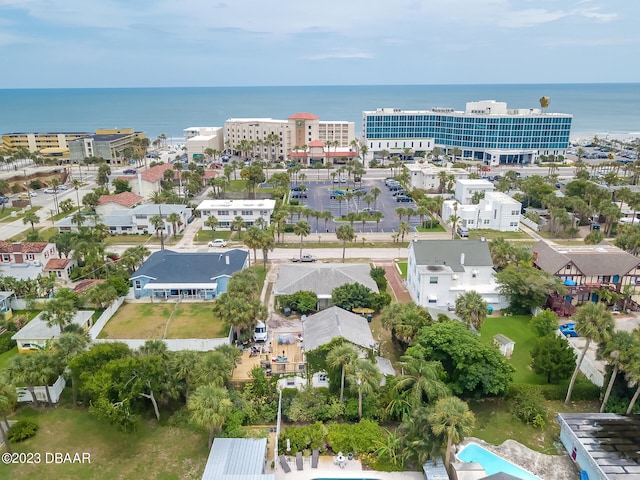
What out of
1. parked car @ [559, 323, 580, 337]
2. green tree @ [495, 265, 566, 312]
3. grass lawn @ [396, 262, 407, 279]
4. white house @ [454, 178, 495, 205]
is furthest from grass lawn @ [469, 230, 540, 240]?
parked car @ [559, 323, 580, 337]

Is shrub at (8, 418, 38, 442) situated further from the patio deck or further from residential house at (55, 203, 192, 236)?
residential house at (55, 203, 192, 236)

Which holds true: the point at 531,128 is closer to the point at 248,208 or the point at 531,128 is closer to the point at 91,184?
the point at 248,208

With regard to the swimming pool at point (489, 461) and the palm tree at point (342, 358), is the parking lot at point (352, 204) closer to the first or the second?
the palm tree at point (342, 358)

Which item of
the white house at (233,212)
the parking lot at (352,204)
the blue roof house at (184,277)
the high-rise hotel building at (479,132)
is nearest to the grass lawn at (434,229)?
the parking lot at (352,204)

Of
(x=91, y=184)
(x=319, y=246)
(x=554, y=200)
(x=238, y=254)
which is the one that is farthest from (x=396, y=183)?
(x=91, y=184)

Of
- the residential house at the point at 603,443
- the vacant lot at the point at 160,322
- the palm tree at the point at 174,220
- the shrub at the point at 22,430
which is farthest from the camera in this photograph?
the palm tree at the point at 174,220

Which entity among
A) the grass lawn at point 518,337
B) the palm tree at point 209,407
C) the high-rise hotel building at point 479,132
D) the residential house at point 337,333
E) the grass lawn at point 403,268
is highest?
the high-rise hotel building at point 479,132
